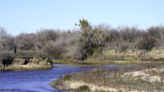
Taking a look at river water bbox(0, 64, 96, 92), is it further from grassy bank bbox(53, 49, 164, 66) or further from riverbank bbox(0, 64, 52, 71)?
grassy bank bbox(53, 49, 164, 66)

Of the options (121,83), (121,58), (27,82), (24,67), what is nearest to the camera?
(121,83)

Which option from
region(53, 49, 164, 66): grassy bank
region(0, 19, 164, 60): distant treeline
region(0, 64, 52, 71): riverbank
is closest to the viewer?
region(0, 64, 52, 71): riverbank

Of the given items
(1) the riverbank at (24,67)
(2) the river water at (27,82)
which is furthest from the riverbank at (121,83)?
(1) the riverbank at (24,67)

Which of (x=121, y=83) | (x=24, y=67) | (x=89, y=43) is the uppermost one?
(x=89, y=43)

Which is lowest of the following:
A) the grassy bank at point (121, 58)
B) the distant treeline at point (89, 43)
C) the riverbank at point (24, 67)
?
the riverbank at point (24, 67)

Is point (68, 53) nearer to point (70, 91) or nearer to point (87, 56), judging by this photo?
point (87, 56)

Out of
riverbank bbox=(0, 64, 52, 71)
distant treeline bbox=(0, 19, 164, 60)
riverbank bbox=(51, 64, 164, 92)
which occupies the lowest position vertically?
riverbank bbox=(51, 64, 164, 92)

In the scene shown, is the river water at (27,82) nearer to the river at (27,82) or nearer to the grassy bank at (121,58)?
the river at (27,82)

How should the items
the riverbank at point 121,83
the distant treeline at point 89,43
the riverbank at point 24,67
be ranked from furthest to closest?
the distant treeline at point 89,43 → the riverbank at point 24,67 → the riverbank at point 121,83

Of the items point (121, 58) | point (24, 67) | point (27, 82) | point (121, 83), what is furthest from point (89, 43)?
point (121, 83)

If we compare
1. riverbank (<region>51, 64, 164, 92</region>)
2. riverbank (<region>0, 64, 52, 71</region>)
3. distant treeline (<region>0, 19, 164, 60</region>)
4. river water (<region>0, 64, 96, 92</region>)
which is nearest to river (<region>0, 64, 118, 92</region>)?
river water (<region>0, 64, 96, 92</region>)

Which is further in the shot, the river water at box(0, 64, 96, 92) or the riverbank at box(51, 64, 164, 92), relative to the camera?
the river water at box(0, 64, 96, 92)

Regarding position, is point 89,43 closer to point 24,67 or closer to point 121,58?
point 121,58

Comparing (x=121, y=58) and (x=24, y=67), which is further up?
(x=121, y=58)
